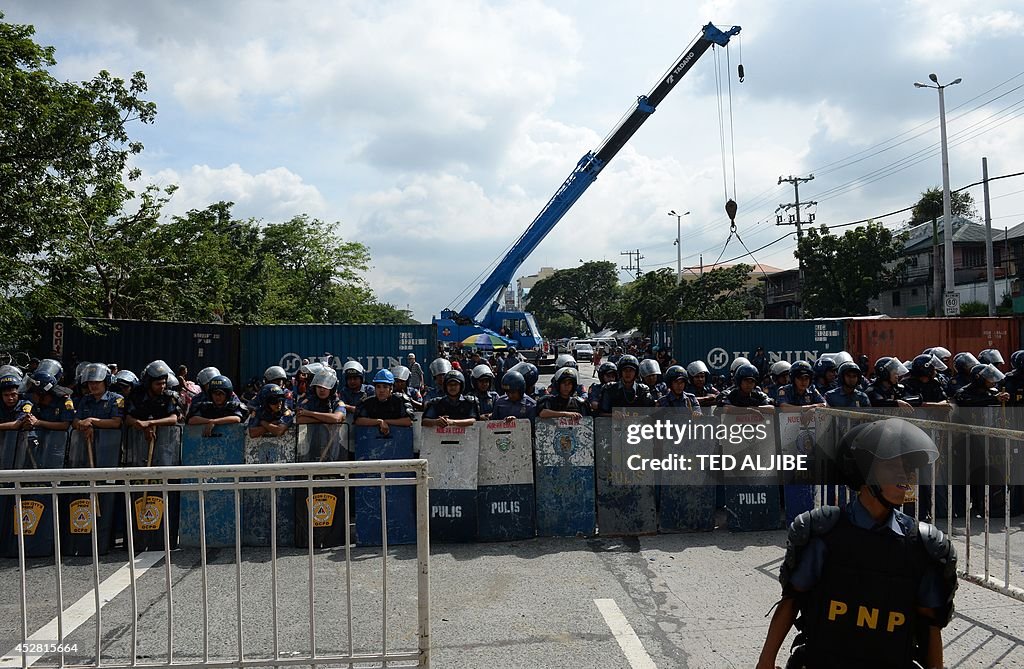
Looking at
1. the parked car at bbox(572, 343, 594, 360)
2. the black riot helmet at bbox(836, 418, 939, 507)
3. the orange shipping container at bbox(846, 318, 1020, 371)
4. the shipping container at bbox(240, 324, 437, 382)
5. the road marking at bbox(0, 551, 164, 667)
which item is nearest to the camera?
the black riot helmet at bbox(836, 418, 939, 507)

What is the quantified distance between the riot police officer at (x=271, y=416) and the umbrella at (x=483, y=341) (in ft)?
66.6

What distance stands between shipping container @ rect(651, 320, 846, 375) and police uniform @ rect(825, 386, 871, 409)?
10.7 m

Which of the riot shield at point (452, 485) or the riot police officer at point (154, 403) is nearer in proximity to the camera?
the riot shield at point (452, 485)

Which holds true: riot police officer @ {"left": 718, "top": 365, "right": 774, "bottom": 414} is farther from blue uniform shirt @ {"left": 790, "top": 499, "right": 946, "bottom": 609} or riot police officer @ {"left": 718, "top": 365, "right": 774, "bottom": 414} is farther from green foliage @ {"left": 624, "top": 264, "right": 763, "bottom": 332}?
green foliage @ {"left": 624, "top": 264, "right": 763, "bottom": 332}

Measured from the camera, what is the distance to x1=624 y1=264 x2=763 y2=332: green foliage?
148 ft

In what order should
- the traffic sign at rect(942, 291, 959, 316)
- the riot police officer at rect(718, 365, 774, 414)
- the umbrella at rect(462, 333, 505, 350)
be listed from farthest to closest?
the umbrella at rect(462, 333, 505, 350) < the traffic sign at rect(942, 291, 959, 316) < the riot police officer at rect(718, 365, 774, 414)

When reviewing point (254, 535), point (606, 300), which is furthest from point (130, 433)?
point (606, 300)

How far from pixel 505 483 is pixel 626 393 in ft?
5.59

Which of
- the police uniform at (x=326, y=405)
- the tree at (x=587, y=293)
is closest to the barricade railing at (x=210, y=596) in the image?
the police uniform at (x=326, y=405)

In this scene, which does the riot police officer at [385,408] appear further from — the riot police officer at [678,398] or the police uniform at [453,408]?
the riot police officer at [678,398]

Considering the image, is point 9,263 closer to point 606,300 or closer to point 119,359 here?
point 119,359

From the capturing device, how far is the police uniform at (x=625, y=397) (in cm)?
755

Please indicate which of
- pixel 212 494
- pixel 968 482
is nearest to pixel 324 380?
pixel 212 494

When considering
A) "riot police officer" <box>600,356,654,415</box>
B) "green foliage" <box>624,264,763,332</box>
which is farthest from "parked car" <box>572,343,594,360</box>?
"riot police officer" <box>600,356,654,415</box>
